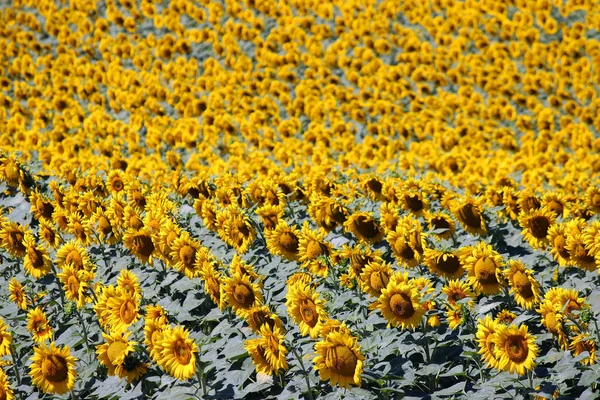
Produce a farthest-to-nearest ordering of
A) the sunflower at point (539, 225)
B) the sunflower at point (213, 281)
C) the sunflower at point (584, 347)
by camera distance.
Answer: the sunflower at point (539, 225), the sunflower at point (213, 281), the sunflower at point (584, 347)

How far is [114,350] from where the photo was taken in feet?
17.9

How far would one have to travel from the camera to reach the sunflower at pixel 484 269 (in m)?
5.72

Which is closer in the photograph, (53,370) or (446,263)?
(53,370)

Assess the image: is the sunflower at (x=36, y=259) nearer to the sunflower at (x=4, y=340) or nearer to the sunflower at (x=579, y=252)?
the sunflower at (x=4, y=340)

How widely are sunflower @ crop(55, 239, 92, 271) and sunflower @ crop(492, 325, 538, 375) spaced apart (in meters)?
3.96

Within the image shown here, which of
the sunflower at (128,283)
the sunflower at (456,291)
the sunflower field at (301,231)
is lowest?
the sunflower field at (301,231)

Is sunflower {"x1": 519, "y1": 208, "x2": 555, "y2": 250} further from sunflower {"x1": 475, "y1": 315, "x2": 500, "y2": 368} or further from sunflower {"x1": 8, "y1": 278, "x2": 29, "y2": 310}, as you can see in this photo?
sunflower {"x1": 8, "y1": 278, "x2": 29, "y2": 310}

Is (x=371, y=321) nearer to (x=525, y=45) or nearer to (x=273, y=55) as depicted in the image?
(x=273, y=55)

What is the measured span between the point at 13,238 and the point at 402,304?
4343 mm

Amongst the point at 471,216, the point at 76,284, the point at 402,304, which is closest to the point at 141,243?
the point at 76,284

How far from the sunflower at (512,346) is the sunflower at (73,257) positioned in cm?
396

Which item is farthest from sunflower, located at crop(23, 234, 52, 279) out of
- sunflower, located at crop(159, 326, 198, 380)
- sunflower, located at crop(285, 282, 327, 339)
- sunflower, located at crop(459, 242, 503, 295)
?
sunflower, located at crop(459, 242, 503, 295)

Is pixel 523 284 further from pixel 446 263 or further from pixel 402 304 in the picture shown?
pixel 402 304

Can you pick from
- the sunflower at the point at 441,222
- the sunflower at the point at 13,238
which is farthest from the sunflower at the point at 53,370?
the sunflower at the point at 441,222
